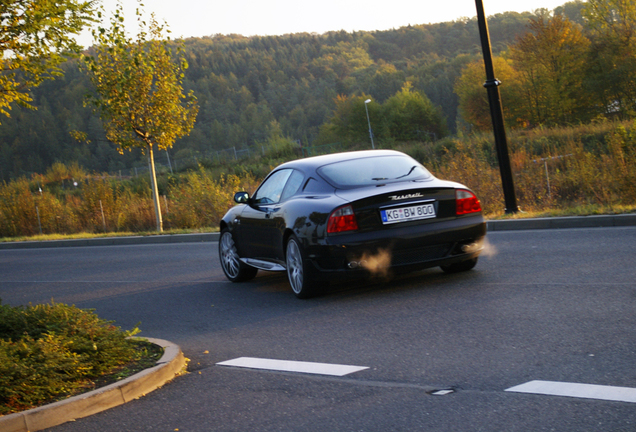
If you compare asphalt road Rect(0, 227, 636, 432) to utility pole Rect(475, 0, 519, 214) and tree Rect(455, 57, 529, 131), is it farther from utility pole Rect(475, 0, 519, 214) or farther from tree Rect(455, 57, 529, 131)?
tree Rect(455, 57, 529, 131)

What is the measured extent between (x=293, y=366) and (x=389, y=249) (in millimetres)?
2381

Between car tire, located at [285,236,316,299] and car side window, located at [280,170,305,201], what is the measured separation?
697 mm

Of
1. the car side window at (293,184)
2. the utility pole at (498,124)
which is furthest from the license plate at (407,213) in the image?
the utility pole at (498,124)

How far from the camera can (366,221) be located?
7367 millimetres

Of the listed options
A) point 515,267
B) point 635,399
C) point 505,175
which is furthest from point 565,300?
point 505,175

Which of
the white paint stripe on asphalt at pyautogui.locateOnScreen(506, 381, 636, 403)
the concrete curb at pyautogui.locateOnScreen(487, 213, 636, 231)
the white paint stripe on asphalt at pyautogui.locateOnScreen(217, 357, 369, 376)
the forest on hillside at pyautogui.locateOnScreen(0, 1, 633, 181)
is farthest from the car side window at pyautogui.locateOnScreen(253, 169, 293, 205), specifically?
the forest on hillside at pyautogui.locateOnScreen(0, 1, 633, 181)

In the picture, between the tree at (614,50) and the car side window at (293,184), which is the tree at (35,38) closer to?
the car side window at (293,184)

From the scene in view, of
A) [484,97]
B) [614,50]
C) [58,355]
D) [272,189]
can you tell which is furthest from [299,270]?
[484,97]

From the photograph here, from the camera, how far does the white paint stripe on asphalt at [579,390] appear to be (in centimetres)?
378

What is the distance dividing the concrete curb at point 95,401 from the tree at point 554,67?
208 ft

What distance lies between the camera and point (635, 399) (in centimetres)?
369

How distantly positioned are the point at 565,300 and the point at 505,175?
7.20 m

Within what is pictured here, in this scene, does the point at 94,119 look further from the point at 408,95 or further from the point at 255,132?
the point at 408,95

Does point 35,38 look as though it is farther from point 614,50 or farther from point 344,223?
point 614,50
